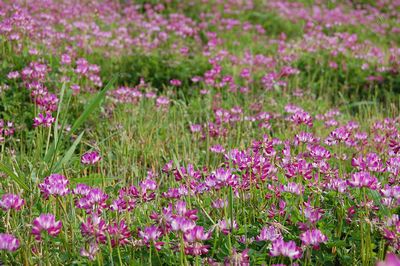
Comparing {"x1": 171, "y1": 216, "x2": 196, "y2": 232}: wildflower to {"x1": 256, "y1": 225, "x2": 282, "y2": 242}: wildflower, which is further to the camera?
{"x1": 256, "y1": 225, "x2": 282, "y2": 242}: wildflower

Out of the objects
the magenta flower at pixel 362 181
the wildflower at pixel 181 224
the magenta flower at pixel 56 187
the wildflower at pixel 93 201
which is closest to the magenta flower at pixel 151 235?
the wildflower at pixel 181 224

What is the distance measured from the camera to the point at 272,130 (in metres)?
4.39

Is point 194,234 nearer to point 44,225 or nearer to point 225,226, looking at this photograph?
point 225,226

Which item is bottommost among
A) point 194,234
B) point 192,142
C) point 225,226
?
point 192,142

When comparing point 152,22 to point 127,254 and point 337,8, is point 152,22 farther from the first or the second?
point 127,254

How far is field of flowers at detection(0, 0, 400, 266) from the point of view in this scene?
2.07 metres

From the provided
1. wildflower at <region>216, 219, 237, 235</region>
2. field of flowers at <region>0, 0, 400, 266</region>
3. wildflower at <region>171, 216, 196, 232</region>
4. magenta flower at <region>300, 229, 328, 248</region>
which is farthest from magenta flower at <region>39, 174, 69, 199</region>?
magenta flower at <region>300, 229, 328, 248</region>

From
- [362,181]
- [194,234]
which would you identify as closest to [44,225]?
[194,234]

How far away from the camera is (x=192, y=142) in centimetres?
427

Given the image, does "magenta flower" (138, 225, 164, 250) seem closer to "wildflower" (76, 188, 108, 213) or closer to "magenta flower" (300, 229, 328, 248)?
"wildflower" (76, 188, 108, 213)

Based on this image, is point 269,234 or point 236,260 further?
point 269,234

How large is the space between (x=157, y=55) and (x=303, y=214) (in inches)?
162

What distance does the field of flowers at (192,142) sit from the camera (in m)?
2.07

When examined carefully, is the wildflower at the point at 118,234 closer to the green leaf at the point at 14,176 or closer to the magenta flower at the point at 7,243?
the magenta flower at the point at 7,243
